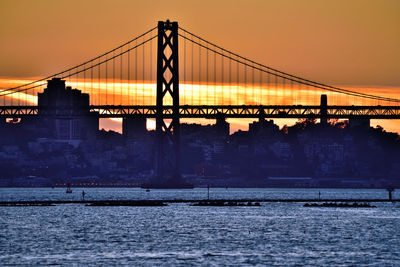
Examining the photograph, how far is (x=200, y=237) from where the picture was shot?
67.6 metres

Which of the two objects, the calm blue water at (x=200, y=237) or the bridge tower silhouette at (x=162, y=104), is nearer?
the calm blue water at (x=200, y=237)

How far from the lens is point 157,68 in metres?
146

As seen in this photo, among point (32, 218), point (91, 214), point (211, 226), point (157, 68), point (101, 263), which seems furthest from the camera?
point (157, 68)

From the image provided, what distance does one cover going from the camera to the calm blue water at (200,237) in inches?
2124

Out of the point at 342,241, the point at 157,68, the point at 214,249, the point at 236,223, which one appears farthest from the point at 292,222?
the point at 157,68

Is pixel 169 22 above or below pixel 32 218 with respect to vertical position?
above

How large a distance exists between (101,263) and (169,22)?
10145cm

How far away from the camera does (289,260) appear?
175 feet

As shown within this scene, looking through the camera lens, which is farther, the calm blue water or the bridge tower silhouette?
the bridge tower silhouette

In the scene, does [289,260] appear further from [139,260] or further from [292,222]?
[292,222]

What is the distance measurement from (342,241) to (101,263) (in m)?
18.4

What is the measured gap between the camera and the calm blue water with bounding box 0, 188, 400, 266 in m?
53.9

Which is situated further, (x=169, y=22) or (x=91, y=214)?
(x=169, y=22)

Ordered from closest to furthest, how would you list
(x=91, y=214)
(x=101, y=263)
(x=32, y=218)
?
(x=101, y=263) < (x=32, y=218) < (x=91, y=214)
